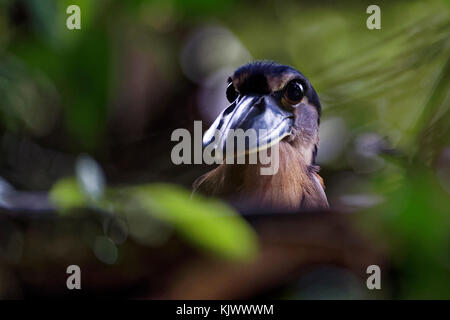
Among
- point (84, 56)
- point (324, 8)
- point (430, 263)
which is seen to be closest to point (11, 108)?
point (84, 56)

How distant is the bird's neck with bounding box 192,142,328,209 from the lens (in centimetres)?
34

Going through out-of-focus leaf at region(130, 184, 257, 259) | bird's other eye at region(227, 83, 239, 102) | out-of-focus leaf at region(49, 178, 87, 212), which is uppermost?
bird's other eye at region(227, 83, 239, 102)

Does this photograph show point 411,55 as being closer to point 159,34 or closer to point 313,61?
point 313,61

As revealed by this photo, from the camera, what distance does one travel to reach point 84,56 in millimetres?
649

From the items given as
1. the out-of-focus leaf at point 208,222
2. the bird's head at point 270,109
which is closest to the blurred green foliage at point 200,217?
the out-of-focus leaf at point 208,222

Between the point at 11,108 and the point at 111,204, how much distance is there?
0.95ft

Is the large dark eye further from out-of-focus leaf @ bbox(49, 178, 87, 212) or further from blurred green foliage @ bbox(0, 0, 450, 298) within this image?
out-of-focus leaf @ bbox(49, 178, 87, 212)

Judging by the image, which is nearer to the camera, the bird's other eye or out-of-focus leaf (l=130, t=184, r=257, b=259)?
the bird's other eye

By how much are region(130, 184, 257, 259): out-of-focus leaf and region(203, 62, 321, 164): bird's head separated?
0.10 m

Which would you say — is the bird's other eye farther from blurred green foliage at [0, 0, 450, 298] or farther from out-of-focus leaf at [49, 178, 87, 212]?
out-of-focus leaf at [49, 178, 87, 212]

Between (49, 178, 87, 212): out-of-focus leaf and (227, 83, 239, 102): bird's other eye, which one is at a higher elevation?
(227, 83, 239, 102): bird's other eye

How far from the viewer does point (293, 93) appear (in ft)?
1.16

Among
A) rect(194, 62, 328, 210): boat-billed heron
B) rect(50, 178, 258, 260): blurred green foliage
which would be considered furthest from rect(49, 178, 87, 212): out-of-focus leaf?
rect(194, 62, 328, 210): boat-billed heron

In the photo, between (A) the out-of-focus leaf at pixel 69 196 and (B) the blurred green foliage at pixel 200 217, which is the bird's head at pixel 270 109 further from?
(A) the out-of-focus leaf at pixel 69 196
